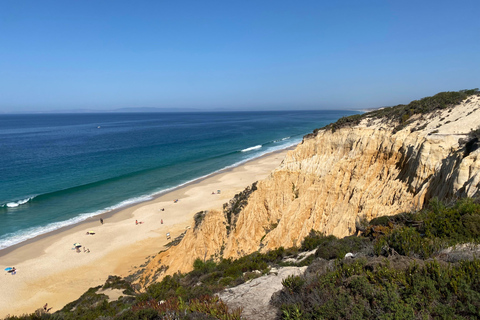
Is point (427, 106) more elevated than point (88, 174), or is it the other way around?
point (427, 106)

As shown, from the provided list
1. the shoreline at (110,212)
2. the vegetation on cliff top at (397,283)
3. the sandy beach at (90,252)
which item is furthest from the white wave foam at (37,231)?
the vegetation on cliff top at (397,283)

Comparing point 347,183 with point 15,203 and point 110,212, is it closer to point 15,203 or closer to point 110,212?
point 110,212

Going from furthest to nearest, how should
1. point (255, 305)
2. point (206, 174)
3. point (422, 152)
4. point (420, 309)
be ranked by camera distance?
point (206, 174) < point (422, 152) < point (255, 305) < point (420, 309)

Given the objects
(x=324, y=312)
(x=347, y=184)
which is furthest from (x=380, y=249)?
(x=347, y=184)

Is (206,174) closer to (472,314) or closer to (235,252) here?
(235,252)

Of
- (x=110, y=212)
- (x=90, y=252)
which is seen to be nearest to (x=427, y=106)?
(x=90, y=252)

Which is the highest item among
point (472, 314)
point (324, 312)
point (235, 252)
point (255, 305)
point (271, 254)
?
point (472, 314)
